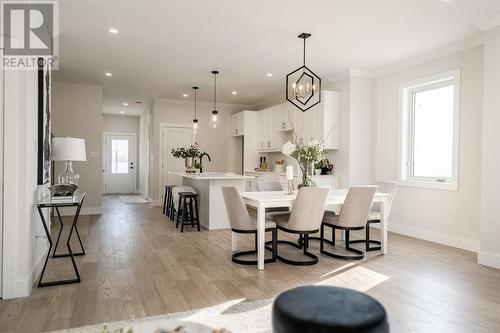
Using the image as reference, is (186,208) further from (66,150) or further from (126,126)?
(126,126)

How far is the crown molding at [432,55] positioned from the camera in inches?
170

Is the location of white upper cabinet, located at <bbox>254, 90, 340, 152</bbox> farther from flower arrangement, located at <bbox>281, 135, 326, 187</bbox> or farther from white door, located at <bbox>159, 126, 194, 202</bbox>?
white door, located at <bbox>159, 126, 194, 202</bbox>

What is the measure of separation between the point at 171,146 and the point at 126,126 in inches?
155

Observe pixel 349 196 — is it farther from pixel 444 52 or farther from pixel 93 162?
pixel 93 162

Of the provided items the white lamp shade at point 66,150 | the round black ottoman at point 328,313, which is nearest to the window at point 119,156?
the white lamp shade at point 66,150

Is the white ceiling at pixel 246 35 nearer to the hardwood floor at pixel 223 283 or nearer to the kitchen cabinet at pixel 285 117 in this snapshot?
the kitchen cabinet at pixel 285 117

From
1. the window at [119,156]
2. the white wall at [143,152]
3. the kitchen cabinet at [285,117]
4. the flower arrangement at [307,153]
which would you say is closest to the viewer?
the flower arrangement at [307,153]

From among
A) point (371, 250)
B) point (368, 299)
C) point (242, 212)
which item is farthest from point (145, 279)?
point (371, 250)

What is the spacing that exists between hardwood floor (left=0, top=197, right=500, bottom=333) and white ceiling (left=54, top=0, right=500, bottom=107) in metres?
2.69

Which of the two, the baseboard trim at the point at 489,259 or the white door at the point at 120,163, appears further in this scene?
the white door at the point at 120,163

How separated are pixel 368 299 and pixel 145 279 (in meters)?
2.30

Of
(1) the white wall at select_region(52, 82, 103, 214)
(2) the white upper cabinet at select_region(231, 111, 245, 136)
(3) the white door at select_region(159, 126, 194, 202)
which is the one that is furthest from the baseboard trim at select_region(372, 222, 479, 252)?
(1) the white wall at select_region(52, 82, 103, 214)

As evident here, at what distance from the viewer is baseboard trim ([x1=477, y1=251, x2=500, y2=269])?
3.64m

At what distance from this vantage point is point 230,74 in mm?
6152
